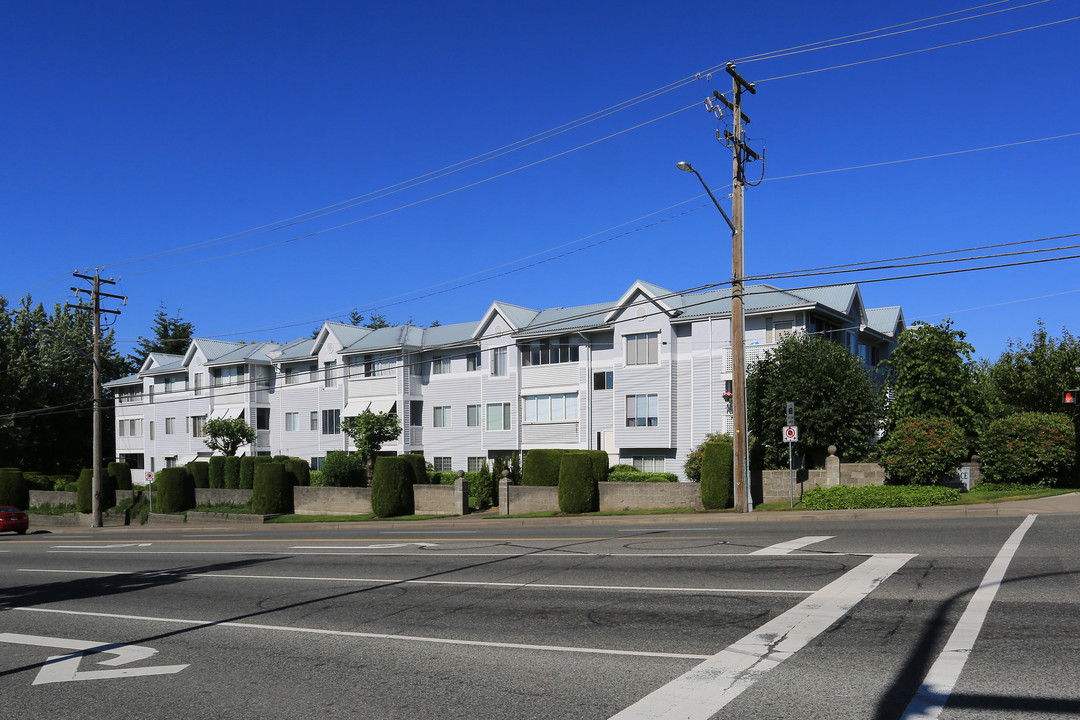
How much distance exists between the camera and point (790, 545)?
1497 centimetres

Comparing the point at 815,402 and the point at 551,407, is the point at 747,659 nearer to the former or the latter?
the point at 815,402

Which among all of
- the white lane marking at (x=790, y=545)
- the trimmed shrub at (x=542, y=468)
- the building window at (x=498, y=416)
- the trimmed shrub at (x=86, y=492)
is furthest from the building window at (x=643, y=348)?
the trimmed shrub at (x=86, y=492)

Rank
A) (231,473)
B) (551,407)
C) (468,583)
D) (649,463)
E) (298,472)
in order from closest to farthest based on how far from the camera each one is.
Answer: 1. (468,583)
2. (649,463)
3. (298,472)
4. (551,407)
5. (231,473)

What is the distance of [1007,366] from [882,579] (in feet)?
126

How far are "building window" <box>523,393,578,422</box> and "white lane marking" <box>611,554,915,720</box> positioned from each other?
34935 millimetres

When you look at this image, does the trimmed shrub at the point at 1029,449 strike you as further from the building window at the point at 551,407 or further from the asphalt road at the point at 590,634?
the building window at the point at 551,407

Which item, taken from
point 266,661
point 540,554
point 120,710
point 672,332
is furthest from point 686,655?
point 672,332

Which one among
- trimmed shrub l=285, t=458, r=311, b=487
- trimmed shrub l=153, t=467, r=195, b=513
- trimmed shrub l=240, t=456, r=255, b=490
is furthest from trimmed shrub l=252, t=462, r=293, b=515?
trimmed shrub l=240, t=456, r=255, b=490

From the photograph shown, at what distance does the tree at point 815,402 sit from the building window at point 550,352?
Result: 15564 millimetres

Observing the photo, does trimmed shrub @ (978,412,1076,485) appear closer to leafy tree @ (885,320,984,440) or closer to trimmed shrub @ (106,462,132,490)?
leafy tree @ (885,320,984,440)

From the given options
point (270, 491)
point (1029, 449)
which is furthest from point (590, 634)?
point (270, 491)

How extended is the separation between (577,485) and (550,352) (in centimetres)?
1624

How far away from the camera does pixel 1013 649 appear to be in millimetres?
7406

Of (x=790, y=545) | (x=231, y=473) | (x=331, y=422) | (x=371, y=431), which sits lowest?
(x=231, y=473)
